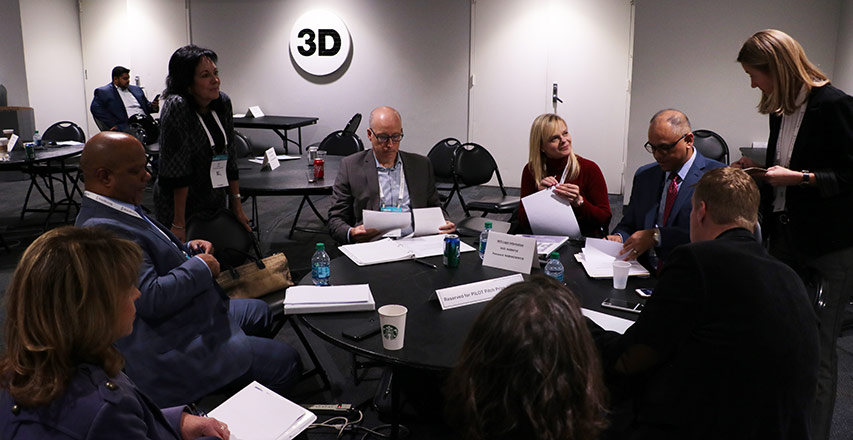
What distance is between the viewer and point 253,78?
30.2ft

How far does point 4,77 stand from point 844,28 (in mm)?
10534

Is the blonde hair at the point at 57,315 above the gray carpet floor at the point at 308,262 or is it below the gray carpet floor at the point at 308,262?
above

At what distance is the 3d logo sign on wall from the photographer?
870 centimetres

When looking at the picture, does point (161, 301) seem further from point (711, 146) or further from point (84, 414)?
point (711, 146)

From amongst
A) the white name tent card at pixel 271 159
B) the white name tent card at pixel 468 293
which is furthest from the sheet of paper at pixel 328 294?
the white name tent card at pixel 271 159

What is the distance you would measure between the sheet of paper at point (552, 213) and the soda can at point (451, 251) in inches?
28.6

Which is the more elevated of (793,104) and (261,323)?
(793,104)

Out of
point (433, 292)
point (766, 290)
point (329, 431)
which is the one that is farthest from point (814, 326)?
point (329, 431)

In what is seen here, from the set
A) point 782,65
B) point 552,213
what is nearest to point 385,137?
point 552,213

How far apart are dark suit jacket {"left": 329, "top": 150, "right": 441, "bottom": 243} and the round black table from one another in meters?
0.73

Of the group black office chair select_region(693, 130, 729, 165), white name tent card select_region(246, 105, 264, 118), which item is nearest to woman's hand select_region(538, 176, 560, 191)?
black office chair select_region(693, 130, 729, 165)

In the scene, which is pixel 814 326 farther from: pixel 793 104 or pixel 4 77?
pixel 4 77

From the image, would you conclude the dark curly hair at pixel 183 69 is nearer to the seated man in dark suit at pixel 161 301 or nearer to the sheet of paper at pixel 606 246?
the seated man in dark suit at pixel 161 301

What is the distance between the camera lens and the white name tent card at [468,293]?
7.54 ft
